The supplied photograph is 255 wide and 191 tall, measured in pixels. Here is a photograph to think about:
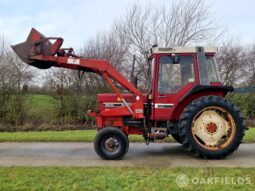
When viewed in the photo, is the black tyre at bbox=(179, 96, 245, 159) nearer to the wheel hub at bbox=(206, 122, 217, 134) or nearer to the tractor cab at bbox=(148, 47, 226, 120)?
the wheel hub at bbox=(206, 122, 217, 134)

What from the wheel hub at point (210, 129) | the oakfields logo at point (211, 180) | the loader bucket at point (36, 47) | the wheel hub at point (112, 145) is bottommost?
the oakfields logo at point (211, 180)

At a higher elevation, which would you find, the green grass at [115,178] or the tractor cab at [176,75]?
the tractor cab at [176,75]

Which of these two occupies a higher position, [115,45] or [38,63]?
[115,45]

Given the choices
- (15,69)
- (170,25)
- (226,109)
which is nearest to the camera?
(226,109)

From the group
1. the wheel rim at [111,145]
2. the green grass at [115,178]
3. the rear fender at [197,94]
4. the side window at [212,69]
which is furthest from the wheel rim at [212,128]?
the wheel rim at [111,145]

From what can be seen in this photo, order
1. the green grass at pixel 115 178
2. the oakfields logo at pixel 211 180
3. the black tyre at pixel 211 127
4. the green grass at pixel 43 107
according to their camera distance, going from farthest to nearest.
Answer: the green grass at pixel 43 107 → the black tyre at pixel 211 127 → the oakfields logo at pixel 211 180 → the green grass at pixel 115 178

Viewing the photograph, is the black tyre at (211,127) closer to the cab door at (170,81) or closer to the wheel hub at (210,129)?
the wheel hub at (210,129)

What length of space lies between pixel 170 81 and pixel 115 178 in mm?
3185

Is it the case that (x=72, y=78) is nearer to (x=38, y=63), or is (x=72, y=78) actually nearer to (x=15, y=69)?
(x=15, y=69)

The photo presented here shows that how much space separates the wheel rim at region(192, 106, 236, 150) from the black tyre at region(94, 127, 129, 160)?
1.60 metres

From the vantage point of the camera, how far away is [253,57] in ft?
77.6

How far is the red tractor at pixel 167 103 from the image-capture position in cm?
798

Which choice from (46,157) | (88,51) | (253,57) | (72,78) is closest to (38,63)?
(46,157)

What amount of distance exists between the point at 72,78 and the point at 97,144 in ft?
47.1
